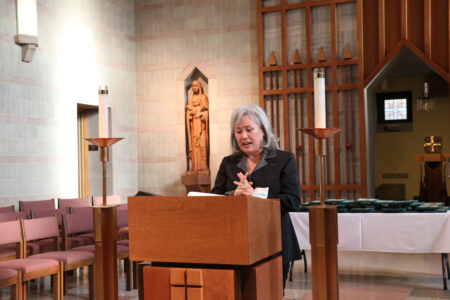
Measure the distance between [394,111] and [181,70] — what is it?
22.1 feet

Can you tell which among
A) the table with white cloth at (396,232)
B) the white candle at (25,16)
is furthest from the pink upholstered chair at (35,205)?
the table with white cloth at (396,232)

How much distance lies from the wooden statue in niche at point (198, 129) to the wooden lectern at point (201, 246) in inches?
370

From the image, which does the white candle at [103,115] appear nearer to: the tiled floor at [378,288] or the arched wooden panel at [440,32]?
the tiled floor at [378,288]

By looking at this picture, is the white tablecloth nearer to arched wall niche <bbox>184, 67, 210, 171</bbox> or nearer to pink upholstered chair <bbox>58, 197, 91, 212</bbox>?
pink upholstered chair <bbox>58, 197, 91, 212</bbox>

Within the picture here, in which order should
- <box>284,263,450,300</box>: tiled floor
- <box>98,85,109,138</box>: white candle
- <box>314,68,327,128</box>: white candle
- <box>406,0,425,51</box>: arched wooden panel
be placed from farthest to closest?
<box>406,0,425,51</box>: arched wooden panel → <box>284,263,450,300</box>: tiled floor → <box>98,85,109,138</box>: white candle → <box>314,68,327,128</box>: white candle

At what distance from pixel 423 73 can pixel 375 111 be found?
1.54 m

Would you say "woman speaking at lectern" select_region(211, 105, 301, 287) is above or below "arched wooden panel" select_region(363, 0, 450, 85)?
below

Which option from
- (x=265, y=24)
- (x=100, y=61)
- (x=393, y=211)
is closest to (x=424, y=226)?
(x=393, y=211)

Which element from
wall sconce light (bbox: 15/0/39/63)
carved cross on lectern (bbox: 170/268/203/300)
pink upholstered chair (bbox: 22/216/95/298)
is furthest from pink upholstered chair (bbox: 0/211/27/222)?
carved cross on lectern (bbox: 170/268/203/300)

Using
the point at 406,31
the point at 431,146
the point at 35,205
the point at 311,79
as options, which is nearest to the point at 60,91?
the point at 35,205

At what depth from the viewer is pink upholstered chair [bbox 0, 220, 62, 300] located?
5070mm

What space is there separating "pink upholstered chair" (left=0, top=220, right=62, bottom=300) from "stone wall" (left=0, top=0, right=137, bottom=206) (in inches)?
140

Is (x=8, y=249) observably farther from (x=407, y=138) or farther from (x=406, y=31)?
(x=407, y=138)

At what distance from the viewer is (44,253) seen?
5871mm
